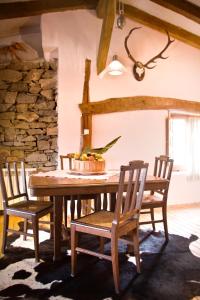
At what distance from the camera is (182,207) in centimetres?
477

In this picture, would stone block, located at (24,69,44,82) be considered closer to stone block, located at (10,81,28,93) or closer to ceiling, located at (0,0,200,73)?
stone block, located at (10,81,28,93)

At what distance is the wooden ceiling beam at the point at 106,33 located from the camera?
3547 millimetres

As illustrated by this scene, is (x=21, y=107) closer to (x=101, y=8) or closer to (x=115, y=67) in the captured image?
(x=115, y=67)

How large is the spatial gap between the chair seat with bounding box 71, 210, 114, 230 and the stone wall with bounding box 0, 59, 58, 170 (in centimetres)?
213

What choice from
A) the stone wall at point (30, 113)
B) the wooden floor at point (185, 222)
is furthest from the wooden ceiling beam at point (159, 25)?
the wooden floor at point (185, 222)

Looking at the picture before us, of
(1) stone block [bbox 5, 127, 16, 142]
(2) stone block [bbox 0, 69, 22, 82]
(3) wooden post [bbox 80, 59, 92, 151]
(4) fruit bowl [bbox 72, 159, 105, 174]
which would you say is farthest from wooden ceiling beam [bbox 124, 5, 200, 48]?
(4) fruit bowl [bbox 72, 159, 105, 174]

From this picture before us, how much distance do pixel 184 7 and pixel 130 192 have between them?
2844 millimetres

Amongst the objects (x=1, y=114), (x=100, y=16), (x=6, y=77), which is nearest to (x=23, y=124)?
(x=1, y=114)

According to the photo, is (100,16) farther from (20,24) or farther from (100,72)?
(20,24)

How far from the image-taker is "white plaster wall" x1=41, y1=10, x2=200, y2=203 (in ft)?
13.7

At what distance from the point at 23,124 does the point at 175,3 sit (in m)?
2.73

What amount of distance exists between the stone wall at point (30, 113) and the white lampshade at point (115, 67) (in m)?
0.84

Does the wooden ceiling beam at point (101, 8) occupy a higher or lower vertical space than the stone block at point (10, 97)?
higher

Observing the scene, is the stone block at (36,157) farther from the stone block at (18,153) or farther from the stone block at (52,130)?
the stone block at (52,130)
